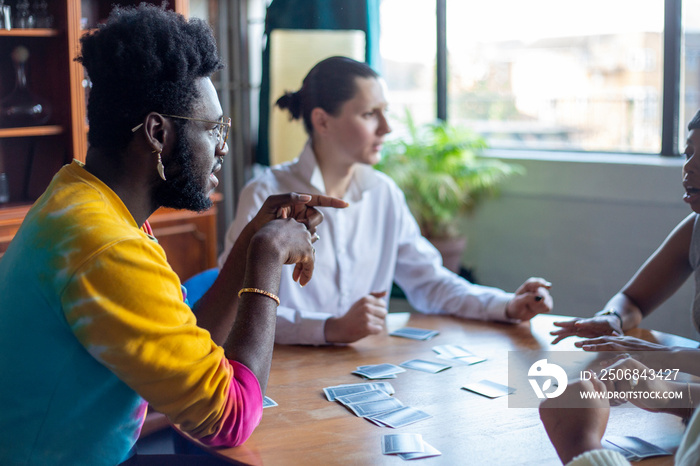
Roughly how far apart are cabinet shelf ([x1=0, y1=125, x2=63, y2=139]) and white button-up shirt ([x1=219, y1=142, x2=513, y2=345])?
54.4 inches

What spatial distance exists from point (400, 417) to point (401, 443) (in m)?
0.14

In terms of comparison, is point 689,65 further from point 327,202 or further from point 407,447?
point 407,447

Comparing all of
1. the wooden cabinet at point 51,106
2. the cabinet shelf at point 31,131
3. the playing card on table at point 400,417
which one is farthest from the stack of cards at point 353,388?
the cabinet shelf at point 31,131

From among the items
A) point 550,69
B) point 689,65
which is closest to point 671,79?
point 689,65

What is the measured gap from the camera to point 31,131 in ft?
10.7

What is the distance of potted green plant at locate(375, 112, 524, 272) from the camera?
4.02 meters

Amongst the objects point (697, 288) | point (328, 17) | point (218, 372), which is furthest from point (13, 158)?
point (697, 288)

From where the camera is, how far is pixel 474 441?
53.0 inches

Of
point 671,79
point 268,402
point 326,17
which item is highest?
point 326,17

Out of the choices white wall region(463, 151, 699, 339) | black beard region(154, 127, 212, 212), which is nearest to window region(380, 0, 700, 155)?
white wall region(463, 151, 699, 339)

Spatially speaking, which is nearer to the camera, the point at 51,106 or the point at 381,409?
the point at 381,409

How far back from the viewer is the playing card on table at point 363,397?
5.08ft

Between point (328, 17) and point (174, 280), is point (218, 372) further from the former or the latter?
point (328, 17)

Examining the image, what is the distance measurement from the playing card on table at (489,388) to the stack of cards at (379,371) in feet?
0.61
